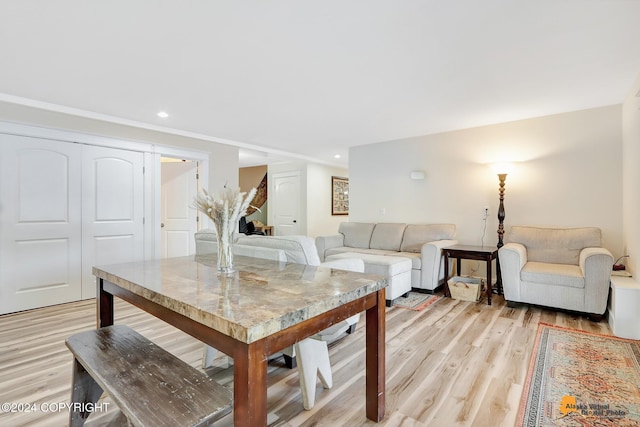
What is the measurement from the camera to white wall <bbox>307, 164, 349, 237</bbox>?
23.0 ft

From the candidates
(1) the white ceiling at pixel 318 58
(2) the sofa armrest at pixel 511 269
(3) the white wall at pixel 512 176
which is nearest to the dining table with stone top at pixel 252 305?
(1) the white ceiling at pixel 318 58

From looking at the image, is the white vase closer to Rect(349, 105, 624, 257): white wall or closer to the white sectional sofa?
the white sectional sofa

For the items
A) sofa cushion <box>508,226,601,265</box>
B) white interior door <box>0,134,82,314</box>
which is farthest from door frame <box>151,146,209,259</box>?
sofa cushion <box>508,226,601,265</box>

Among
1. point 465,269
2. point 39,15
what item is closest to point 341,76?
point 39,15

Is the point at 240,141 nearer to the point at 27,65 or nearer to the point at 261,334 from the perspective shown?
the point at 27,65

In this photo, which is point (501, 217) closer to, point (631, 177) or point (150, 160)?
point (631, 177)

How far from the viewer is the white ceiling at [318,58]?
1.80m

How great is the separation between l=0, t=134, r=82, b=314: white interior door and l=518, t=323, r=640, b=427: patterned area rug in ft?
14.2

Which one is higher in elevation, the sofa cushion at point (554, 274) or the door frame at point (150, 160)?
the door frame at point (150, 160)

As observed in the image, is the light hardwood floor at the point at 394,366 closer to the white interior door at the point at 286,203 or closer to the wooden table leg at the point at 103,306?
the wooden table leg at the point at 103,306

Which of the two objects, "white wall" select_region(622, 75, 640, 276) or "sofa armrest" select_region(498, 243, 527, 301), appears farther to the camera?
"sofa armrest" select_region(498, 243, 527, 301)

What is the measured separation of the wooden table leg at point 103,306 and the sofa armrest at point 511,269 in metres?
3.53

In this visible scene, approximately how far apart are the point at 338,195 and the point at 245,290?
6677 millimetres

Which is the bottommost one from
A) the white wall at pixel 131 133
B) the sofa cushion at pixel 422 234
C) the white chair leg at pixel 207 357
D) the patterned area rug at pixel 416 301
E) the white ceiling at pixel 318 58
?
the patterned area rug at pixel 416 301
